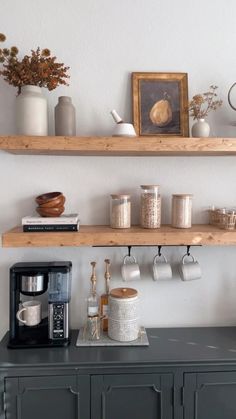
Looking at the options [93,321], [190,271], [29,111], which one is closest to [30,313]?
[93,321]

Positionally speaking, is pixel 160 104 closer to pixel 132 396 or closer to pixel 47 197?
pixel 47 197

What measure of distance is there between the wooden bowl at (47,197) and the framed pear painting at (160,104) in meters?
0.49

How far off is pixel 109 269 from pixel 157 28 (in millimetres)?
1228

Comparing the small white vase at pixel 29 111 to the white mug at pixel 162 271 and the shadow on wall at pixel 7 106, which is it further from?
the white mug at pixel 162 271

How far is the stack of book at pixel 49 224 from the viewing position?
136cm

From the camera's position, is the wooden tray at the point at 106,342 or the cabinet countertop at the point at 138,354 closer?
the cabinet countertop at the point at 138,354

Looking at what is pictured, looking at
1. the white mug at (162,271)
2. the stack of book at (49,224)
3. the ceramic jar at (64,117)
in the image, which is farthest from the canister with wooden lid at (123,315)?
the ceramic jar at (64,117)

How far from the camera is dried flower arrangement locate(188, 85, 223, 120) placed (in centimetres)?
144

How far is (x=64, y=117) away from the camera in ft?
4.58

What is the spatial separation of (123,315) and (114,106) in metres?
1.00

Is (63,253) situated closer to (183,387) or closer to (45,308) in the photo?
(45,308)

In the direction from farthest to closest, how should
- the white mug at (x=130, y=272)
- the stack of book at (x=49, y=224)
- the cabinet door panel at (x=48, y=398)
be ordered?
the white mug at (x=130, y=272) < the stack of book at (x=49, y=224) < the cabinet door panel at (x=48, y=398)

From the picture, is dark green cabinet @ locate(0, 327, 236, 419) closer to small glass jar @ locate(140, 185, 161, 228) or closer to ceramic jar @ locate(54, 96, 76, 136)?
small glass jar @ locate(140, 185, 161, 228)

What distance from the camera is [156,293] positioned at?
1629mm
